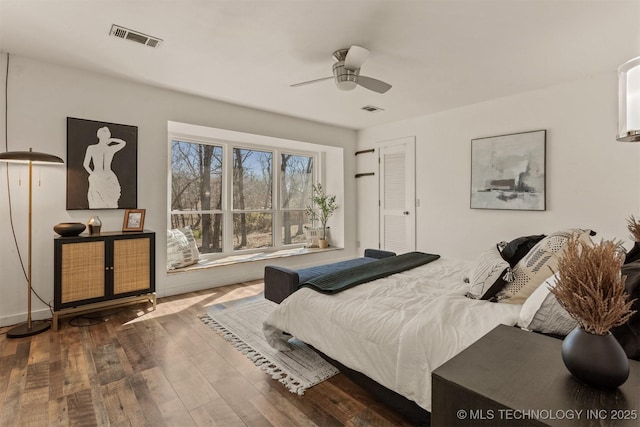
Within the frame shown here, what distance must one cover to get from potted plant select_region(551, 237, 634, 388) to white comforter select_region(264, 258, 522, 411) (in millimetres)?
654

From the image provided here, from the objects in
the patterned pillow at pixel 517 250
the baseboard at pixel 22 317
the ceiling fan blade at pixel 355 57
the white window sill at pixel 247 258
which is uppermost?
the ceiling fan blade at pixel 355 57

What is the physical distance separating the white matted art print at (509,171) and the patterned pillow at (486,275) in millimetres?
2290

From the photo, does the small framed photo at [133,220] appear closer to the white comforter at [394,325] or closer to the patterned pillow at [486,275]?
the white comforter at [394,325]

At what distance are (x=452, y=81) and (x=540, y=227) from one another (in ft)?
6.88

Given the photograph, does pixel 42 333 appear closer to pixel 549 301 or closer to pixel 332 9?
pixel 332 9

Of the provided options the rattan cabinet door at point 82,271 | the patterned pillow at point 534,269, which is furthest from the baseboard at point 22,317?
the patterned pillow at point 534,269

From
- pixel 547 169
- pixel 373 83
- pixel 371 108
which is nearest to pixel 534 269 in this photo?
pixel 373 83

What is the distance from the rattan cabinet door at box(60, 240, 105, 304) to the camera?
2.85 m

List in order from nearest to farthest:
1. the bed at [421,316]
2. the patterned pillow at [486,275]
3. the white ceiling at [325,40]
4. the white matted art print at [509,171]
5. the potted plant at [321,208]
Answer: the bed at [421,316], the patterned pillow at [486,275], the white ceiling at [325,40], the white matted art print at [509,171], the potted plant at [321,208]

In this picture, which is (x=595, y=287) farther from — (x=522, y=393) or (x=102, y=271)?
(x=102, y=271)

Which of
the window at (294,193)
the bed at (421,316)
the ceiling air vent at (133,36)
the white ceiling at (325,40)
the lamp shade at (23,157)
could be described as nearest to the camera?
the bed at (421,316)

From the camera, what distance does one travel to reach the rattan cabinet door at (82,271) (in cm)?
285

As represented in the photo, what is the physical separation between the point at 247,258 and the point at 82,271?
224cm

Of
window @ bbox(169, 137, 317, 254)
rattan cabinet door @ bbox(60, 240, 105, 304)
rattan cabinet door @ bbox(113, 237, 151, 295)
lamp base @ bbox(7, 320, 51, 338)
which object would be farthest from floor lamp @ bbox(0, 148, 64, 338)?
window @ bbox(169, 137, 317, 254)
